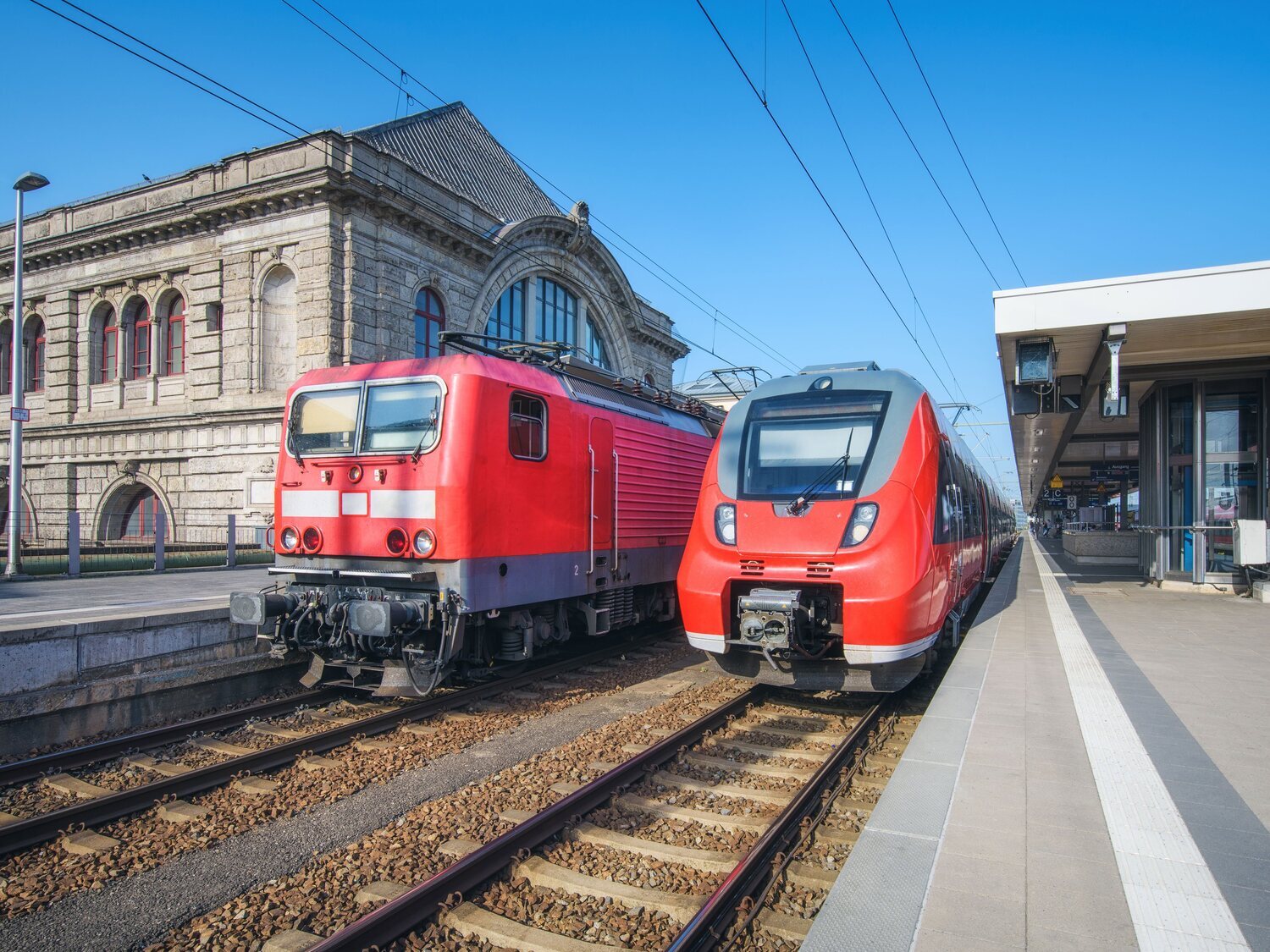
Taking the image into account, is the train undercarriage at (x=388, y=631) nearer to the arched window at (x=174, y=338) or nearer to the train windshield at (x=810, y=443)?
the train windshield at (x=810, y=443)

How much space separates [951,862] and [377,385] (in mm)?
6471

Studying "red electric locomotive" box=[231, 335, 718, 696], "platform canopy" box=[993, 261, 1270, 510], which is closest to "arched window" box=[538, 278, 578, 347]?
"platform canopy" box=[993, 261, 1270, 510]

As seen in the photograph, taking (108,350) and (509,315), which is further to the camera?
(509,315)

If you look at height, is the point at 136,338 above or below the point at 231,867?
above

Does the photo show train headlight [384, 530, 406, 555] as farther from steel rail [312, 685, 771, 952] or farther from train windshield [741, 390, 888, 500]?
train windshield [741, 390, 888, 500]

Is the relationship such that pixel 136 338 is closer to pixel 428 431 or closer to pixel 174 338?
pixel 174 338

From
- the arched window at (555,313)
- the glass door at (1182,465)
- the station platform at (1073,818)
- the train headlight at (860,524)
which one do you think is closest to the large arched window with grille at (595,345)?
the arched window at (555,313)

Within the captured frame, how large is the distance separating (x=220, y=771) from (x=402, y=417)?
3388 millimetres

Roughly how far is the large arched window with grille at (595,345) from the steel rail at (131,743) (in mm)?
21444

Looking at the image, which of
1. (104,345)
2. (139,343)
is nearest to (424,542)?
(139,343)

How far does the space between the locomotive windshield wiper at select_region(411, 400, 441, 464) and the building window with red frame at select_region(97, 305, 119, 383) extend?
20463mm

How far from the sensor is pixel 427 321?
71.8ft

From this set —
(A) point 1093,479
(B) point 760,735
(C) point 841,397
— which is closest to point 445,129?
(C) point 841,397

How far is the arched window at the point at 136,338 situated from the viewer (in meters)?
23.1
